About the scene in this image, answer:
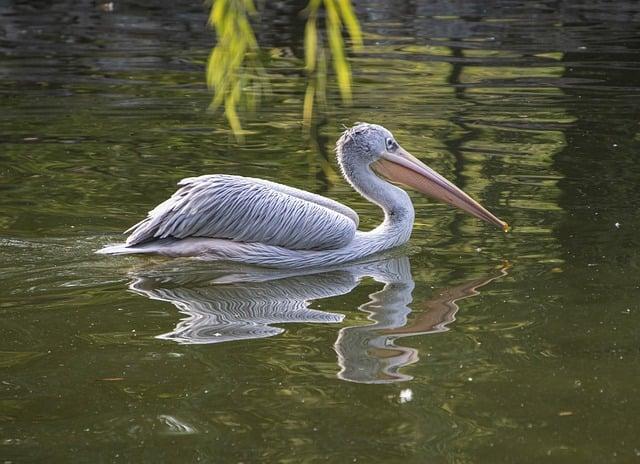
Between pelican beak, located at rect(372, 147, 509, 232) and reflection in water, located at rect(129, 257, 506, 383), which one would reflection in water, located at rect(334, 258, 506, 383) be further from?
pelican beak, located at rect(372, 147, 509, 232)

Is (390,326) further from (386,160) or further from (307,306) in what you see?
(386,160)

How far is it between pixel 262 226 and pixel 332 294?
0.80 metres

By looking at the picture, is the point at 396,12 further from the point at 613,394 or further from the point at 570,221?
the point at 613,394

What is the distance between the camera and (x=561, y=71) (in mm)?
11758

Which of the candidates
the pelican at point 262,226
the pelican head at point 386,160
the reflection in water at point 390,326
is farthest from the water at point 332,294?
the pelican head at point 386,160

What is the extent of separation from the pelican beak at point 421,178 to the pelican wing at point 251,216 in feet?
1.71

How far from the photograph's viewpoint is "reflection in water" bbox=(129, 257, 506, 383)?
16.1ft

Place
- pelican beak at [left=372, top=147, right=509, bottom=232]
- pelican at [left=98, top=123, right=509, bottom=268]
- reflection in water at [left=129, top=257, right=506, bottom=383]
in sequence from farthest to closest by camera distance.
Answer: pelican beak at [left=372, top=147, right=509, bottom=232] < pelican at [left=98, top=123, right=509, bottom=268] < reflection in water at [left=129, top=257, right=506, bottom=383]

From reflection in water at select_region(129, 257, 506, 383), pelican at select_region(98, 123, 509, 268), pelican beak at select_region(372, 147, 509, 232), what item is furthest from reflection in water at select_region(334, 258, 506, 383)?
pelican beak at select_region(372, 147, 509, 232)

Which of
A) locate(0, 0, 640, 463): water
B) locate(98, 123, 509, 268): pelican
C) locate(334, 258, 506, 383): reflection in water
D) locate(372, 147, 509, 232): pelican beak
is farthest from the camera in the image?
locate(372, 147, 509, 232): pelican beak

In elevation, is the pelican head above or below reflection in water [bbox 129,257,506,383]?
above

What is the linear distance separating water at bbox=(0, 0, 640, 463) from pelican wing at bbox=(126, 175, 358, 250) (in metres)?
0.22

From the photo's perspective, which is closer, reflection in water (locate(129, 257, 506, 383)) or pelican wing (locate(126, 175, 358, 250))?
reflection in water (locate(129, 257, 506, 383))

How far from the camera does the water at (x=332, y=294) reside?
4.10m
